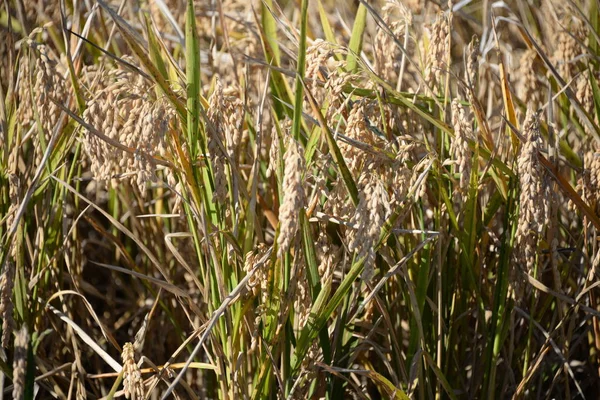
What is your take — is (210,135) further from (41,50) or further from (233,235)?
(41,50)

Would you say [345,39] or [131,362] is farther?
[345,39]

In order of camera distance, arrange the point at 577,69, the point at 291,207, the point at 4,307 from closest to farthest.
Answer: the point at 291,207 < the point at 4,307 < the point at 577,69

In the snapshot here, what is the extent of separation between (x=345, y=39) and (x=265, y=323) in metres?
1.27

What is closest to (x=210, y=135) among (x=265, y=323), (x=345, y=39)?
(x=265, y=323)

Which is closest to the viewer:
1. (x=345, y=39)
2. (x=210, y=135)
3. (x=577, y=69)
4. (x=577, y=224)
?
(x=210, y=135)

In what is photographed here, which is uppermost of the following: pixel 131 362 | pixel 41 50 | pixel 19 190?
pixel 41 50

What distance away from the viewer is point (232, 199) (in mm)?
1042

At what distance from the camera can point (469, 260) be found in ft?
3.42

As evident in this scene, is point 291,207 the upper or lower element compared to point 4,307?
upper

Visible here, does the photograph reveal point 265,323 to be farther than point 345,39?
No

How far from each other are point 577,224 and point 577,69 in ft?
1.33

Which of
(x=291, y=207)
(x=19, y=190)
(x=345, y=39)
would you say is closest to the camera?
(x=291, y=207)

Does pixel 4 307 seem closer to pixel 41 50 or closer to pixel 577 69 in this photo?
pixel 41 50

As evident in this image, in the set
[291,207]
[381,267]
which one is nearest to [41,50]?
[291,207]
